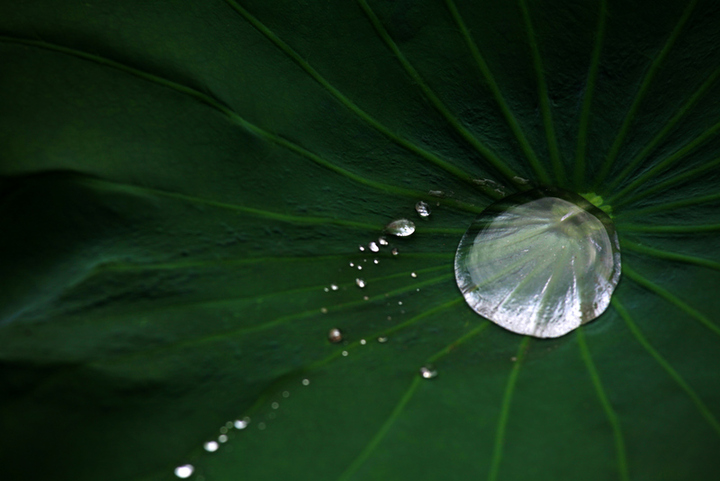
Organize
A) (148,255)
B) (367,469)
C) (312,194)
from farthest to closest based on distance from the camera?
(312,194)
(148,255)
(367,469)

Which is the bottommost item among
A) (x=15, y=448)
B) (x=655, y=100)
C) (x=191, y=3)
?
(x=15, y=448)

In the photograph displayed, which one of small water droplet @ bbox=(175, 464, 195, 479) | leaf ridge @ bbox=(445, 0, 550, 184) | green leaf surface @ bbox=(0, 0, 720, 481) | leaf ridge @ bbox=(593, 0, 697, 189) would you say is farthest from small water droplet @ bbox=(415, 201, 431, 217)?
small water droplet @ bbox=(175, 464, 195, 479)

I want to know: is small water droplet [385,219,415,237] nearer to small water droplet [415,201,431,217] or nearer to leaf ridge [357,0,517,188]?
small water droplet [415,201,431,217]

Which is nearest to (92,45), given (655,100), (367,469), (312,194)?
(312,194)

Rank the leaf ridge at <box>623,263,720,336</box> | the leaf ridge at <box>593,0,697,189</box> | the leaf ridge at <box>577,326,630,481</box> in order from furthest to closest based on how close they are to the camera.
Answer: the leaf ridge at <box>593,0,697,189</box> < the leaf ridge at <box>623,263,720,336</box> < the leaf ridge at <box>577,326,630,481</box>

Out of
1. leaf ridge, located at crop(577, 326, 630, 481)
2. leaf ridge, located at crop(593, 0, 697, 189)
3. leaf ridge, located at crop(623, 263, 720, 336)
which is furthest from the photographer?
leaf ridge, located at crop(593, 0, 697, 189)

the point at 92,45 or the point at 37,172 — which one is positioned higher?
the point at 92,45

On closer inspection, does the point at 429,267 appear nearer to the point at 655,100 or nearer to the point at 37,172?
the point at 655,100
